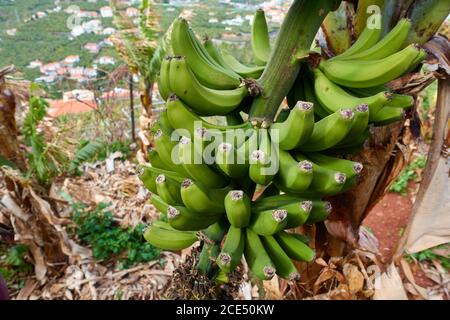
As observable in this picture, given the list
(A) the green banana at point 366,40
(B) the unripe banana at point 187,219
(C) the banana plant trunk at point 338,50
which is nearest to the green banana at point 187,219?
(B) the unripe banana at point 187,219

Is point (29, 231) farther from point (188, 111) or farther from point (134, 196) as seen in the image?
point (188, 111)

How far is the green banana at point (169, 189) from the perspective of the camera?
1.96 ft

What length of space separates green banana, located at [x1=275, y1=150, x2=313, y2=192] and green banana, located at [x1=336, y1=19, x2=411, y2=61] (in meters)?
0.25

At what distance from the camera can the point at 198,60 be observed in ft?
2.19

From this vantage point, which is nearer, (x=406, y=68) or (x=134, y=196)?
(x=406, y=68)

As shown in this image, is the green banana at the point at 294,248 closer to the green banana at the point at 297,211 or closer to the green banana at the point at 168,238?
the green banana at the point at 297,211

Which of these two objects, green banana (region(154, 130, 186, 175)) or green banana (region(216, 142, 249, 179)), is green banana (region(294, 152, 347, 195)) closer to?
green banana (region(216, 142, 249, 179))

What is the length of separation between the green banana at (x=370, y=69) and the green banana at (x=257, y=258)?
34cm

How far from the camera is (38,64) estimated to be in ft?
17.7

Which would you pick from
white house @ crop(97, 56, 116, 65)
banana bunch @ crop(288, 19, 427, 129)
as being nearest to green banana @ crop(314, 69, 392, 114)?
banana bunch @ crop(288, 19, 427, 129)

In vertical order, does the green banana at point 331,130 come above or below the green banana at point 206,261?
above

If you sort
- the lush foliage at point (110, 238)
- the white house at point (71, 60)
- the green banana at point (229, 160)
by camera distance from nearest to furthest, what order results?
the green banana at point (229, 160)
the lush foliage at point (110, 238)
the white house at point (71, 60)
